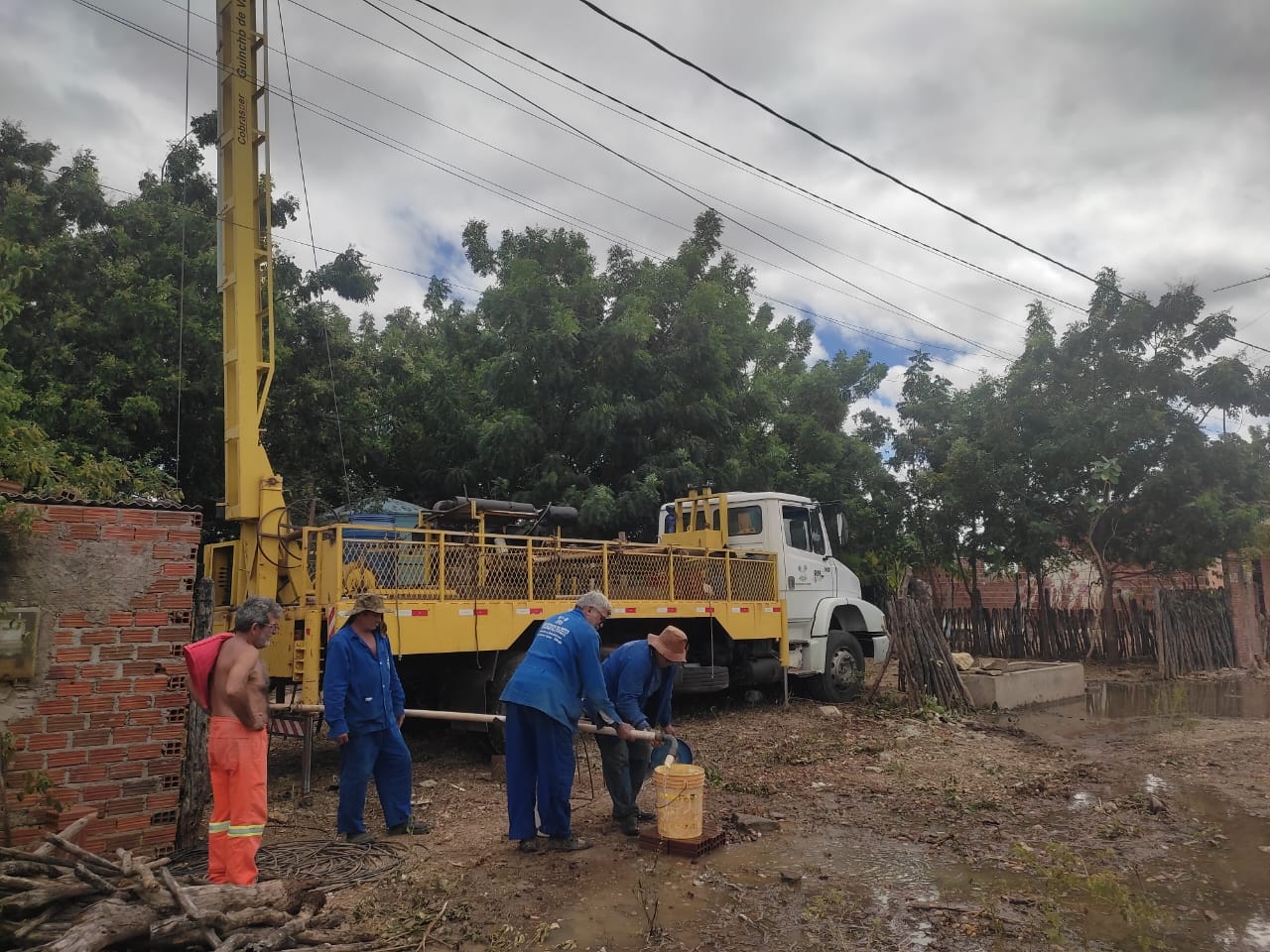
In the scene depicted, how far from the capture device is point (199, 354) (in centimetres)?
1263

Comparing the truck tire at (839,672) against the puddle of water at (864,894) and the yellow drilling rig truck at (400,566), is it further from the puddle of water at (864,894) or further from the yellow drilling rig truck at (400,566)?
the puddle of water at (864,894)

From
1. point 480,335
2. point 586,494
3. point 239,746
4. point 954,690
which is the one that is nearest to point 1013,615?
point 954,690

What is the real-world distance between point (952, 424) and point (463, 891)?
18.8m

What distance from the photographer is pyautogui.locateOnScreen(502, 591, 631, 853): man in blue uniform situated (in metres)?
5.29

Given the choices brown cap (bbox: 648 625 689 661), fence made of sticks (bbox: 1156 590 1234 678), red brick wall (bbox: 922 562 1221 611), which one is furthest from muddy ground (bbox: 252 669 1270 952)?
red brick wall (bbox: 922 562 1221 611)

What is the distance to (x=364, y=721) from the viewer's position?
18.1 ft

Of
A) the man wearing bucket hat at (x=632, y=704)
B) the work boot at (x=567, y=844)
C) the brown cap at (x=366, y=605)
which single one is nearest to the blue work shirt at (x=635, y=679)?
the man wearing bucket hat at (x=632, y=704)

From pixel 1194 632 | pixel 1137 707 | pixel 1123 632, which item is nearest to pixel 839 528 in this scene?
pixel 1137 707

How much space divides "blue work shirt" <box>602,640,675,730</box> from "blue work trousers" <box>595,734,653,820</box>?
161mm

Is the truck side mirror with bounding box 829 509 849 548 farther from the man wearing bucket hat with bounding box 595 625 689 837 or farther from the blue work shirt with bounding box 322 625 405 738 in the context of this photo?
the blue work shirt with bounding box 322 625 405 738

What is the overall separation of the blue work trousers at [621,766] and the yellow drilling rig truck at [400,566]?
2.17 metres

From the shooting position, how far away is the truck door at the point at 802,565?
1157 centimetres

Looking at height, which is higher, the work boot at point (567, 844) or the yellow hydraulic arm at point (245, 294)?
the yellow hydraulic arm at point (245, 294)

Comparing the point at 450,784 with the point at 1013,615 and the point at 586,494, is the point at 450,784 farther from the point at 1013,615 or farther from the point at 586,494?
the point at 1013,615
